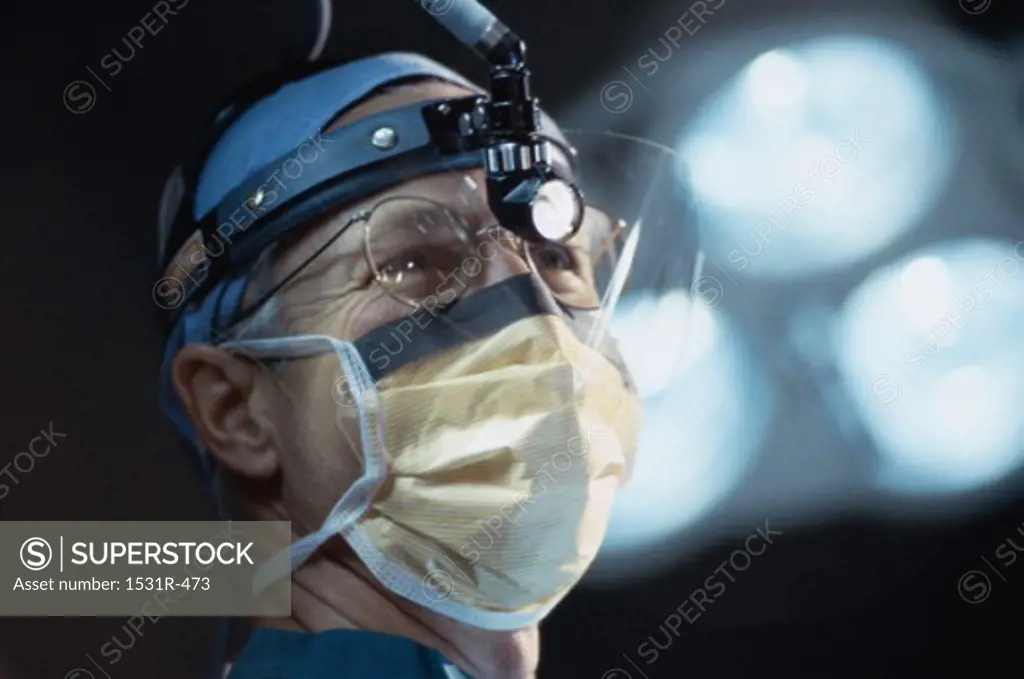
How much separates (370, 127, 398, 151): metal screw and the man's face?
0.04 m

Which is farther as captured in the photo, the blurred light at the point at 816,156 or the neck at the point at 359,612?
the blurred light at the point at 816,156

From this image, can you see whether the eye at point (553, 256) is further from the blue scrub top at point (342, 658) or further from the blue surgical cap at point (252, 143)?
the blue scrub top at point (342, 658)

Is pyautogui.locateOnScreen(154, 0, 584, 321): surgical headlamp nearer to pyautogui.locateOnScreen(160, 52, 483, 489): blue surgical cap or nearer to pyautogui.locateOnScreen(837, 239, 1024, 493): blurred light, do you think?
pyautogui.locateOnScreen(160, 52, 483, 489): blue surgical cap

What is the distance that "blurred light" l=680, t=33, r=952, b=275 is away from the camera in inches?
85.3

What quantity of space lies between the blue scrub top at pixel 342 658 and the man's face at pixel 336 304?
0.47ft

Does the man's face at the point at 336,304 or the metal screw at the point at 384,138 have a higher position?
the metal screw at the point at 384,138

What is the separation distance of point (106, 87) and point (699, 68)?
874 mm

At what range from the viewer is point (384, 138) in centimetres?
186

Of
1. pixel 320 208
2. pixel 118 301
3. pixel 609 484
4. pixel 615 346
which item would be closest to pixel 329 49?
pixel 320 208

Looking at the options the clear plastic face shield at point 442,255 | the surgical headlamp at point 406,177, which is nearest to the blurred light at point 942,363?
the clear plastic face shield at point 442,255

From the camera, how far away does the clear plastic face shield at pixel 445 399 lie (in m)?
1.80

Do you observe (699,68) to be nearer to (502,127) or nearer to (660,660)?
(502,127)

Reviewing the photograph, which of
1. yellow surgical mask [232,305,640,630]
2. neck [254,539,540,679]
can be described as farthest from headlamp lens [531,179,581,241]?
neck [254,539,540,679]

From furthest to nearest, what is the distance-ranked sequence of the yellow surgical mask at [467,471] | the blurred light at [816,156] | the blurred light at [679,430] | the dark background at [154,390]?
1. the blurred light at [816,156]
2. the blurred light at [679,430]
3. the dark background at [154,390]
4. the yellow surgical mask at [467,471]
